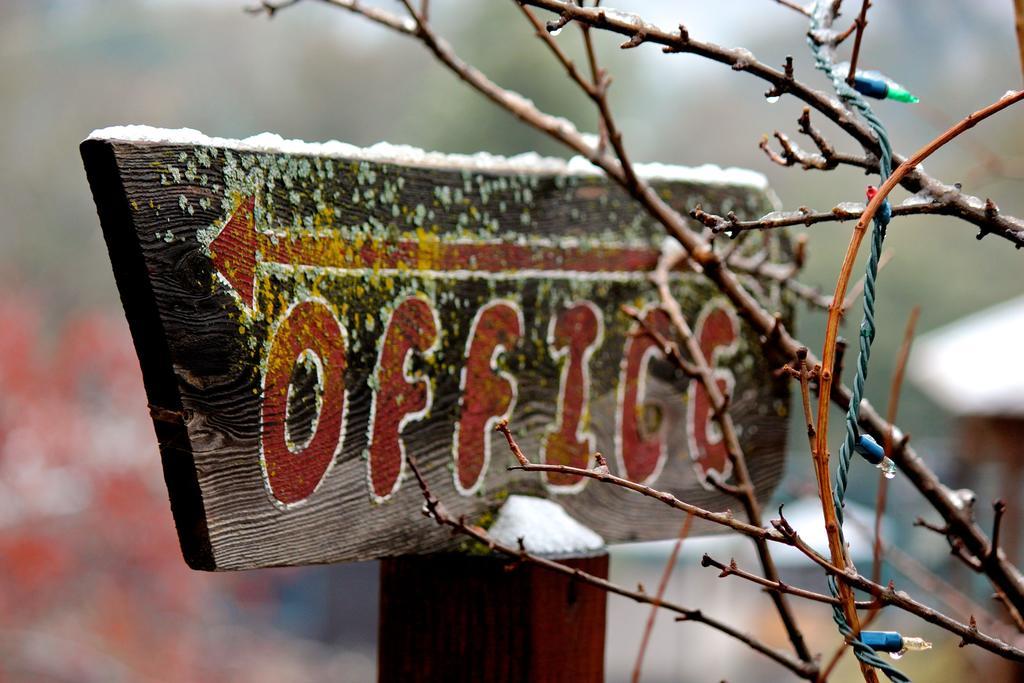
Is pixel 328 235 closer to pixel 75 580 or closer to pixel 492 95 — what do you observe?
pixel 492 95

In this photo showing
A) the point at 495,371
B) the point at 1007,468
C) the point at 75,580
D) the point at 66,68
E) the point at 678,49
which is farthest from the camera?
the point at 66,68

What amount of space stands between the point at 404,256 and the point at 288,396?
184 mm

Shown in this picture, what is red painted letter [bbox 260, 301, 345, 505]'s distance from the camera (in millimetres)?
914

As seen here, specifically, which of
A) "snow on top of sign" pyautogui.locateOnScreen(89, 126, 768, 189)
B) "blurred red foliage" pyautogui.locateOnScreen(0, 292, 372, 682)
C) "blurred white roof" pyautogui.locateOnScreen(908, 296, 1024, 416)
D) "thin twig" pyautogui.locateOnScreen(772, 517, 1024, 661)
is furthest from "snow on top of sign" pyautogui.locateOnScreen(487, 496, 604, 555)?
"blurred red foliage" pyautogui.locateOnScreen(0, 292, 372, 682)

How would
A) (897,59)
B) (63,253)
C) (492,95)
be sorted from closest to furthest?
(492,95) < (63,253) < (897,59)

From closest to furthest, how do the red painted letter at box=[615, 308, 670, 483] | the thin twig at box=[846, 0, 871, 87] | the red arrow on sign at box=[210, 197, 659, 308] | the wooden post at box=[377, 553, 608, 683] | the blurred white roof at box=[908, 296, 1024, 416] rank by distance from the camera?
the thin twig at box=[846, 0, 871, 87]
the red arrow on sign at box=[210, 197, 659, 308]
the wooden post at box=[377, 553, 608, 683]
the red painted letter at box=[615, 308, 670, 483]
the blurred white roof at box=[908, 296, 1024, 416]

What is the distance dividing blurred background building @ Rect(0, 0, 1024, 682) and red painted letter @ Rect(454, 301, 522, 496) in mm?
549

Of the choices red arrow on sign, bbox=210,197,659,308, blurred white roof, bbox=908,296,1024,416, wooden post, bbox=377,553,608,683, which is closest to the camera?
red arrow on sign, bbox=210,197,659,308

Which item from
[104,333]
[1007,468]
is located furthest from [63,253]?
[1007,468]

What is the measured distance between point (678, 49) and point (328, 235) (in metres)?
0.38

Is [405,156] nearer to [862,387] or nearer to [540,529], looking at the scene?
[540,529]

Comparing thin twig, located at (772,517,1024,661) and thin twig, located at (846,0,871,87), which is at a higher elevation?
thin twig, located at (846,0,871,87)

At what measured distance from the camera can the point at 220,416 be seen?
0.88 m

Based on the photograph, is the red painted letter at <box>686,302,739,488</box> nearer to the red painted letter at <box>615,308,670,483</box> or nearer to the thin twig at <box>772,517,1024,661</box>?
the red painted letter at <box>615,308,670,483</box>
